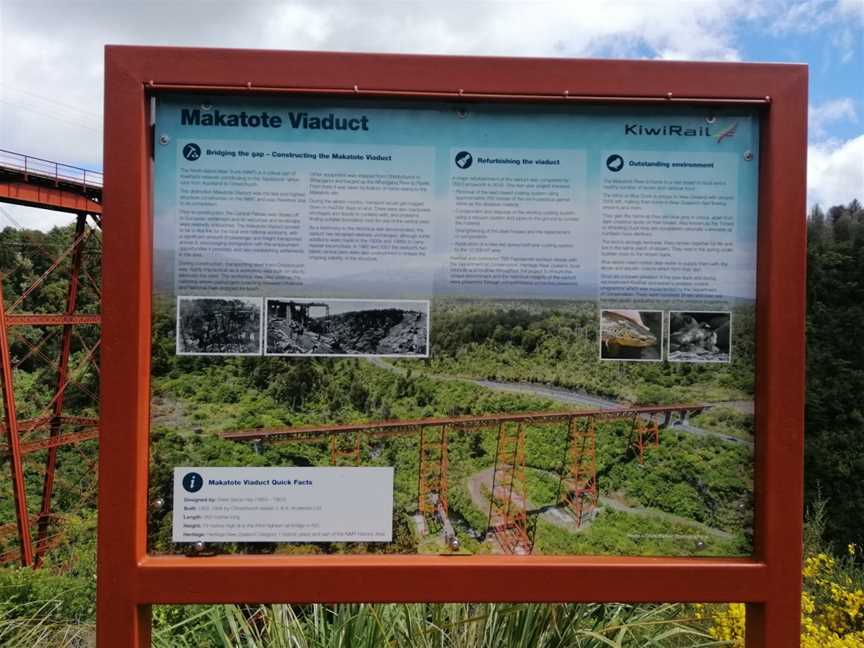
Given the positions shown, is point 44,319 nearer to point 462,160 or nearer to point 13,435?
point 13,435

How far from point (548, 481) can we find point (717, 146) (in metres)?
1.34

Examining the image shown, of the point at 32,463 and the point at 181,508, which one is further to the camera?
the point at 32,463

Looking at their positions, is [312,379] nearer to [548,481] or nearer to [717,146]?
[548,481]

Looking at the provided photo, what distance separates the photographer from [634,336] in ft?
6.89

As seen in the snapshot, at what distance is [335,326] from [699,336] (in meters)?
1.29

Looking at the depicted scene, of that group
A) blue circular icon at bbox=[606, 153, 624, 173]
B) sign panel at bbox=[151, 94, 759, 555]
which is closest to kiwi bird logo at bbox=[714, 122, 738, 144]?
sign panel at bbox=[151, 94, 759, 555]

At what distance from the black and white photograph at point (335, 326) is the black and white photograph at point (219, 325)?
5 centimetres

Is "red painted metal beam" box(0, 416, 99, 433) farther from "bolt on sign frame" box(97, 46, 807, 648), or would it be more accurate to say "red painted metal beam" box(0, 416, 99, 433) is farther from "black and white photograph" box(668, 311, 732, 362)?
"black and white photograph" box(668, 311, 732, 362)

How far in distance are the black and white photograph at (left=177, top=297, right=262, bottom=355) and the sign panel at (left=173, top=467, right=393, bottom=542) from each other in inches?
16.4

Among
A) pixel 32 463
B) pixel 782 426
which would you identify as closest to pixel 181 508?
pixel 782 426

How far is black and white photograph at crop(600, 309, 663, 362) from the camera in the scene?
6.88 feet

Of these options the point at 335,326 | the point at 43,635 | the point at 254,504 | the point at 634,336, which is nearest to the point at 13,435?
the point at 43,635

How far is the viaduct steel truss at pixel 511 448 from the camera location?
6.75ft

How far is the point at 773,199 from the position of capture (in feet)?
6.76
